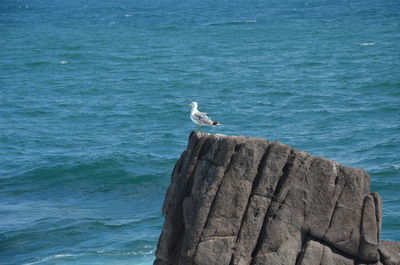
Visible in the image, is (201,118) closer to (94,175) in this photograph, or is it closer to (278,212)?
(278,212)

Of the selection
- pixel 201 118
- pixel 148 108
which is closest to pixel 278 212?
pixel 201 118

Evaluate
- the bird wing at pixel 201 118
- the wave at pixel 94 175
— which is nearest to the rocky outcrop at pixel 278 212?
the bird wing at pixel 201 118

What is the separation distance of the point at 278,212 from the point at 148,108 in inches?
1579

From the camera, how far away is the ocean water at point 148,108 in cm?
2969

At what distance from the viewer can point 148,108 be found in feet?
178

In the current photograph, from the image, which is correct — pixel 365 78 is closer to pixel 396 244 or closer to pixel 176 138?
pixel 176 138

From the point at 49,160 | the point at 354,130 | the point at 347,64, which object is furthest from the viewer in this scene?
the point at 347,64

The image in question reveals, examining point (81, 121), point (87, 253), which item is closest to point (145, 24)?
point (81, 121)

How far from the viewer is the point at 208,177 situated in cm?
1512

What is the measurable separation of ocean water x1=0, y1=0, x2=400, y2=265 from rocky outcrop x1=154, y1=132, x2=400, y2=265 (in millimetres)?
10011

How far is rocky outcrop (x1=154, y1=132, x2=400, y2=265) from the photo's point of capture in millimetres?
14695

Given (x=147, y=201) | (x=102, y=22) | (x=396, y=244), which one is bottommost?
(x=102, y=22)

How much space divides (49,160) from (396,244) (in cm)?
2847

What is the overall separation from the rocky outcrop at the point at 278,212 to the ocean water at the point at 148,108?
1001 centimetres
